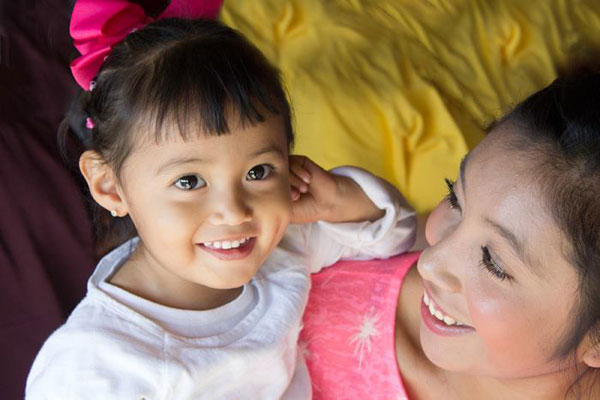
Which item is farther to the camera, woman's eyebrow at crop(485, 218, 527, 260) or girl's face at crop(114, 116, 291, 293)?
girl's face at crop(114, 116, 291, 293)

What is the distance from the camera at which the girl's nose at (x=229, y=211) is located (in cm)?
98

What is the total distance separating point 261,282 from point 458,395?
37 cm

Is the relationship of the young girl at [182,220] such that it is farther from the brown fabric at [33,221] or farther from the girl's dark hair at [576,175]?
the girl's dark hair at [576,175]

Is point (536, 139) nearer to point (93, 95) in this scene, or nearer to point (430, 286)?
point (430, 286)

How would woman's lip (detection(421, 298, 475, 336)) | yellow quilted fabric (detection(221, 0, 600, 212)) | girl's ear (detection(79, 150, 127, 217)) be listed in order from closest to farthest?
woman's lip (detection(421, 298, 475, 336)) < girl's ear (detection(79, 150, 127, 217)) < yellow quilted fabric (detection(221, 0, 600, 212))

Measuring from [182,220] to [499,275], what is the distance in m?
0.44

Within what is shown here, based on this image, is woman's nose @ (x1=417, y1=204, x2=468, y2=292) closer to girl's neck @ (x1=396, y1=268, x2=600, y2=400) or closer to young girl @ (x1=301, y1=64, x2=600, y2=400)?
young girl @ (x1=301, y1=64, x2=600, y2=400)

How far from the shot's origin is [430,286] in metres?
0.97

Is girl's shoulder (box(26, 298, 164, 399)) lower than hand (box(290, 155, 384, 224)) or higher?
lower

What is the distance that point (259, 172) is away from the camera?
3.46 feet

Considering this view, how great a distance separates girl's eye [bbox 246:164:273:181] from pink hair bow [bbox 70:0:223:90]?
299 mm

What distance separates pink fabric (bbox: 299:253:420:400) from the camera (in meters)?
1.12

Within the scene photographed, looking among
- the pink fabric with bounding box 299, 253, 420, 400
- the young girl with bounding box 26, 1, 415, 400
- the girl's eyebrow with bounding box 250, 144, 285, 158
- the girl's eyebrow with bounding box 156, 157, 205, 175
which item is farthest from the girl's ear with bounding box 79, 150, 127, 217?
the pink fabric with bounding box 299, 253, 420, 400

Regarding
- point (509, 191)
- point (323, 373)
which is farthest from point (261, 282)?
point (509, 191)
